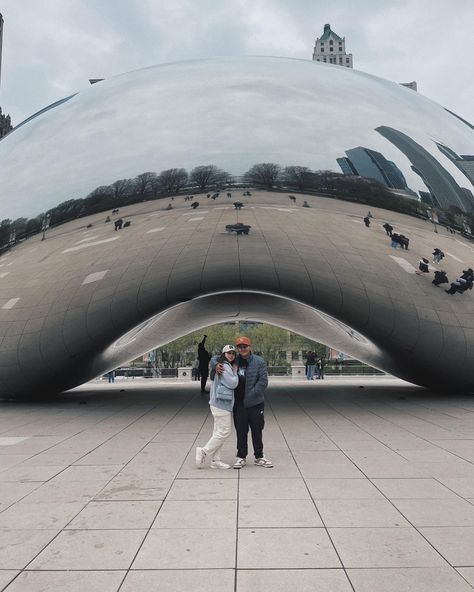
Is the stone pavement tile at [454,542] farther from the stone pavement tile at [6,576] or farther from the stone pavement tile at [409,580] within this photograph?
the stone pavement tile at [6,576]

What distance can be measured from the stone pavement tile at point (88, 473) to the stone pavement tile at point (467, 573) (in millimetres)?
3182

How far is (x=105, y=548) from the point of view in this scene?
3.14 m

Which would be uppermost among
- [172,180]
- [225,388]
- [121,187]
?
[172,180]

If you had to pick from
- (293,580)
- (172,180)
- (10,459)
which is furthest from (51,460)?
(172,180)

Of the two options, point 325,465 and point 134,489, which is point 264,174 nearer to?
point 325,465

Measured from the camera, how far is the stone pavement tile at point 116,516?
353 cm

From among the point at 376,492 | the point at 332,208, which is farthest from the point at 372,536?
the point at 332,208

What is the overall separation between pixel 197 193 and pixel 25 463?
16.1 ft

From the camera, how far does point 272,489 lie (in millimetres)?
4398

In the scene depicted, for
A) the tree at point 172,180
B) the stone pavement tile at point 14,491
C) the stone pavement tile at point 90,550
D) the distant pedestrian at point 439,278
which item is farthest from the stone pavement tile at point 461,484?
the tree at point 172,180

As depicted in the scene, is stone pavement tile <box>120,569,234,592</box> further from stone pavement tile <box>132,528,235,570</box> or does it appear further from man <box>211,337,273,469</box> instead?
man <box>211,337,273,469</box>

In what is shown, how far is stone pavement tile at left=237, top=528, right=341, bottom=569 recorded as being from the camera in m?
2.89

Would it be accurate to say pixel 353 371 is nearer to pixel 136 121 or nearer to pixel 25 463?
pixel 136 121

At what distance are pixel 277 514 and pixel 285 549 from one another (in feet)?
2.12
